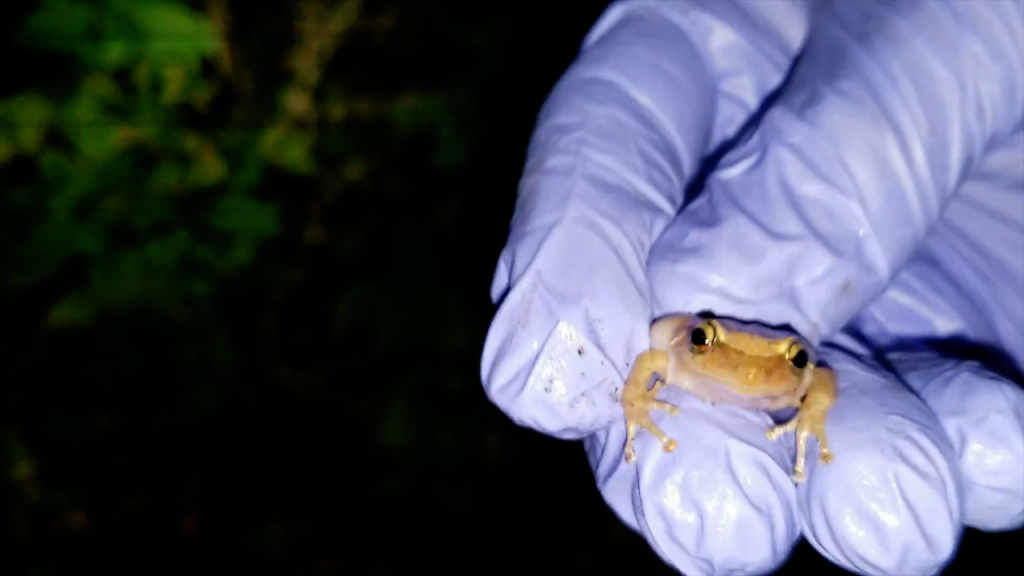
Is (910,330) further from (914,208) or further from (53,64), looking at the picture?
(53,64)

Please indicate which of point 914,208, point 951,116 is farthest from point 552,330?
point 951,116

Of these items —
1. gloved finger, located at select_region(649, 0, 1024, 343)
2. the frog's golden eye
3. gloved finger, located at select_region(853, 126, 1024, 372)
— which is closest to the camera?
the frog's golden eye

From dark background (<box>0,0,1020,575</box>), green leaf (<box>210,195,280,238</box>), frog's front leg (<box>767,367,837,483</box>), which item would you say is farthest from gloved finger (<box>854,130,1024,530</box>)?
green leaf (<box>210,195,280,238</box>)

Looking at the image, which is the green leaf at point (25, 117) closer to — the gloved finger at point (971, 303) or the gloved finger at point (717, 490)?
the gloved finger at point (717, 490)

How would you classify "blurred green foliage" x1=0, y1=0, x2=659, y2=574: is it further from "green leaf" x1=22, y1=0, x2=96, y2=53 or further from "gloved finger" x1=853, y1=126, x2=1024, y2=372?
"gloved finger" x1=853, y1=126, x2=1024, y2=372

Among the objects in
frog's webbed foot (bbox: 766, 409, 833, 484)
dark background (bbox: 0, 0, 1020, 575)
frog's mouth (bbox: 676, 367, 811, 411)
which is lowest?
dark background (bbox: 0, 0, 1020, 575)
